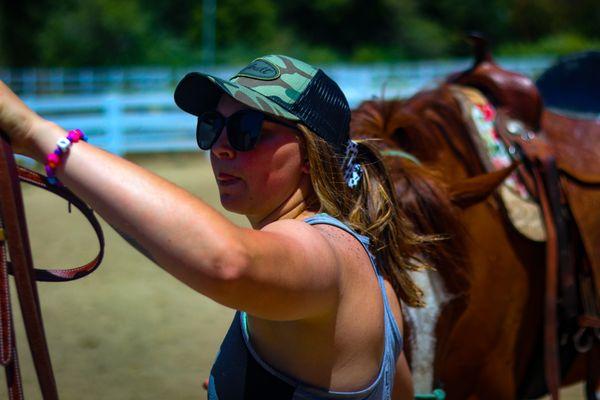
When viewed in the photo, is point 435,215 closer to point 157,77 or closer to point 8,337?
point 8,337

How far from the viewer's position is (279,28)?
36156mm

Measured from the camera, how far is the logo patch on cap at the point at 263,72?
136 centimetres

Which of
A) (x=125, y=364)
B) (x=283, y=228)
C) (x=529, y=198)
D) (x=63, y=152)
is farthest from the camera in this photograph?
(x=125, y=364)

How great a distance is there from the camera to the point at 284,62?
1.41 m

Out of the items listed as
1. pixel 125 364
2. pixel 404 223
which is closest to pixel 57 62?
pixel 125 364

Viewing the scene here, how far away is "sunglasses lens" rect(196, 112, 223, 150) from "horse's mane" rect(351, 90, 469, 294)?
718mm

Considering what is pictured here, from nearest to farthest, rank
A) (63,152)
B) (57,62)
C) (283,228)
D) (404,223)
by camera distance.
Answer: (63,152) → (283,228) → (404,223) → (57,62)

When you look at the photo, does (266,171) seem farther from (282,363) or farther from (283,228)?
(282,363)

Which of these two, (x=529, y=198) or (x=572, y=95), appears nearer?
(x=529, y=198)

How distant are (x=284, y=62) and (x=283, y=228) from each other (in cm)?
36

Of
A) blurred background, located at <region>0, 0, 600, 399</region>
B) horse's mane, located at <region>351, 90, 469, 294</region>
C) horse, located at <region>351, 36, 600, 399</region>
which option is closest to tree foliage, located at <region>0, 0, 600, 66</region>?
blurred background, located at <region>0, 0, 600, 399</region>

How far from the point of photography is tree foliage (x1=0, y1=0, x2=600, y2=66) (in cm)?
2742

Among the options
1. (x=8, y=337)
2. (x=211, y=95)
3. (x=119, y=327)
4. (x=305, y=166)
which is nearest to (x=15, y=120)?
(x=8, y=337)

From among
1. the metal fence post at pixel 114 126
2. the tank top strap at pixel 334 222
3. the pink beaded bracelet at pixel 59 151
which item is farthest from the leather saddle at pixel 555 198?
the metal fence post at pixel 114 126
